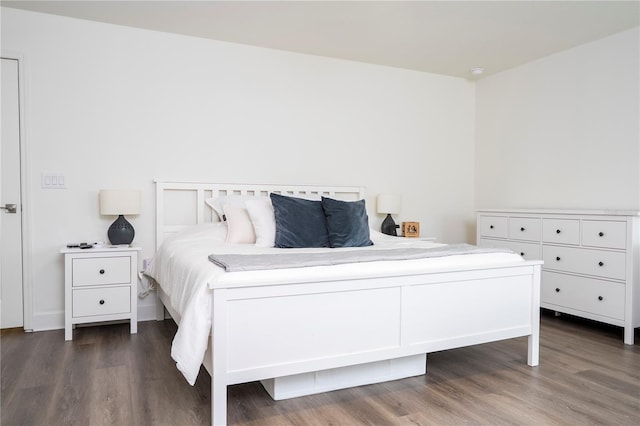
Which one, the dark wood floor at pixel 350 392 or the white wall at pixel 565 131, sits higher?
the white wall at pixel 565 131

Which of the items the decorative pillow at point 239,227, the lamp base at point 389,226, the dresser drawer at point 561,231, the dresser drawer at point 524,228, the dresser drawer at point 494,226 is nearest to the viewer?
the decorative pillow at point 239,227

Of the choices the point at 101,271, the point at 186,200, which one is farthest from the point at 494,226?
the point at 101,271

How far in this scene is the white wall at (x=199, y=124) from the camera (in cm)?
329

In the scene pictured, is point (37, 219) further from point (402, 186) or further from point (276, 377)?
point (402, 186)

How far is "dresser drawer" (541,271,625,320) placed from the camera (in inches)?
123

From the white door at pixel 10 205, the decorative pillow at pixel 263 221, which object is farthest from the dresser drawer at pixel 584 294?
the white door at pixel 10 205

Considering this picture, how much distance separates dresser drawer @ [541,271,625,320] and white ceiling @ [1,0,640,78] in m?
1.91

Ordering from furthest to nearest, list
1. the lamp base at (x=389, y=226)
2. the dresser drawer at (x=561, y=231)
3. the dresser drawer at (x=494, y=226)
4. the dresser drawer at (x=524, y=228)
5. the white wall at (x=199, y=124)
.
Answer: the lamp base at (x=389, y=226) → the dresser drawer at (x=494, y=226) → the dresser drawer at (x=524, y=228) → the dresser drawer at (x=561, y=231) → the white wall at (x=199, y=124)

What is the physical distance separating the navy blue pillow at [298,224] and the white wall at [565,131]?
7.55ft

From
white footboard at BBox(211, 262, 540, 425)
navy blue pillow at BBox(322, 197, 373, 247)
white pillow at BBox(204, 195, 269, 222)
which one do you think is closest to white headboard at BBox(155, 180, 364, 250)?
white pillow at BBox(204, 195, 269, 222)

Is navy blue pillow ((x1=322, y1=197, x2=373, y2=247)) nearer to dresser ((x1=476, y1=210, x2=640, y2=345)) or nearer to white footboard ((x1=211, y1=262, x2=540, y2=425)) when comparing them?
white footboard ((x1=211, y1=262, x2=540, y2=425))

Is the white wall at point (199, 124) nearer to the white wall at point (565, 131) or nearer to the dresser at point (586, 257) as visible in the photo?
the white wall at point (565, 131)

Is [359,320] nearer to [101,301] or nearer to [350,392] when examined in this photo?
[350,392]

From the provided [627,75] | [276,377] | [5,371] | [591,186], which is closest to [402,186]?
[591,186]
